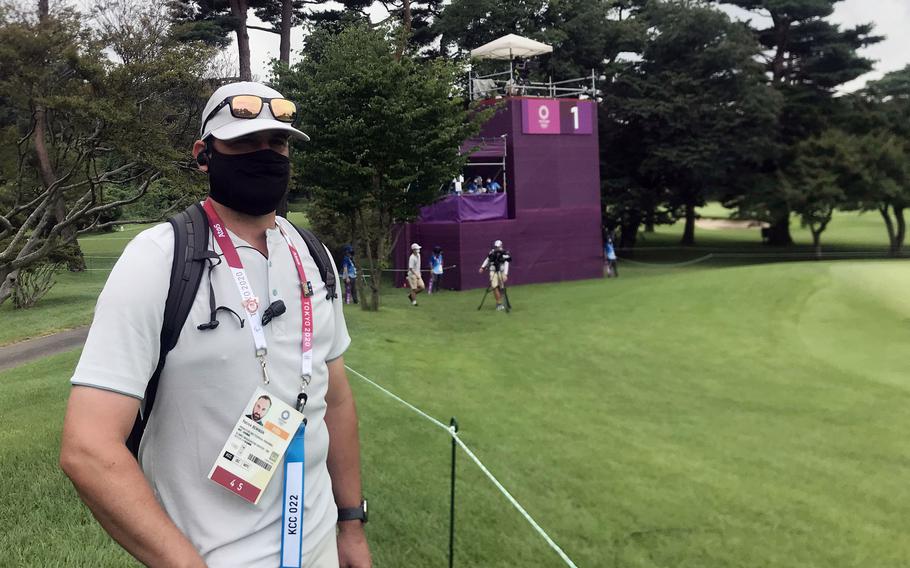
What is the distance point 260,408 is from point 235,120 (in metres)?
0.73

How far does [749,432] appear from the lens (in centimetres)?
794

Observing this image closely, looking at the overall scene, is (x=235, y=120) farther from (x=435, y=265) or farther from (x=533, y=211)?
(x=533, y=211)

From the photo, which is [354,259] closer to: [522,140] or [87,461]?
[522,140]

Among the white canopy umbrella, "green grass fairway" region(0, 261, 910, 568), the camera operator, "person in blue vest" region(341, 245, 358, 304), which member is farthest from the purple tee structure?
"green grass fairway" region(0, 261, 910, 568)

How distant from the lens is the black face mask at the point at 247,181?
1808 millimetres

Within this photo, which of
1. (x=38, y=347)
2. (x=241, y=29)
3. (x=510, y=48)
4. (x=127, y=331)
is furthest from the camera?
(x=510, y=48)

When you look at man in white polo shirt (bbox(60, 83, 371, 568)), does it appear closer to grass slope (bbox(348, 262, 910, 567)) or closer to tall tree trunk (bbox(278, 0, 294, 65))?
grass slope (bbox(348, 262, 910, 567))

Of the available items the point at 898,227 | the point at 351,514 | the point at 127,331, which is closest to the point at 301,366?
the point at 127,331

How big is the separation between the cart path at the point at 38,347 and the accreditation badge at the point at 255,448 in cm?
1085

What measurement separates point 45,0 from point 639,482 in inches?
558

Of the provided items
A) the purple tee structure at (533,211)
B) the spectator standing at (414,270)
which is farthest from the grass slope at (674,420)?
the purple tee structure at (533,211)

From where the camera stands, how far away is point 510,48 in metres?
25.6

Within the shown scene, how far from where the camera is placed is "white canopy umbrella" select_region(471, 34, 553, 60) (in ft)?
84.1

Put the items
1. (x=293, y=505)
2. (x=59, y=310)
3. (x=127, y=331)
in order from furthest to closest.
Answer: (x=59, y=310) → (x=293, y=505) → (x=127, y=331)
